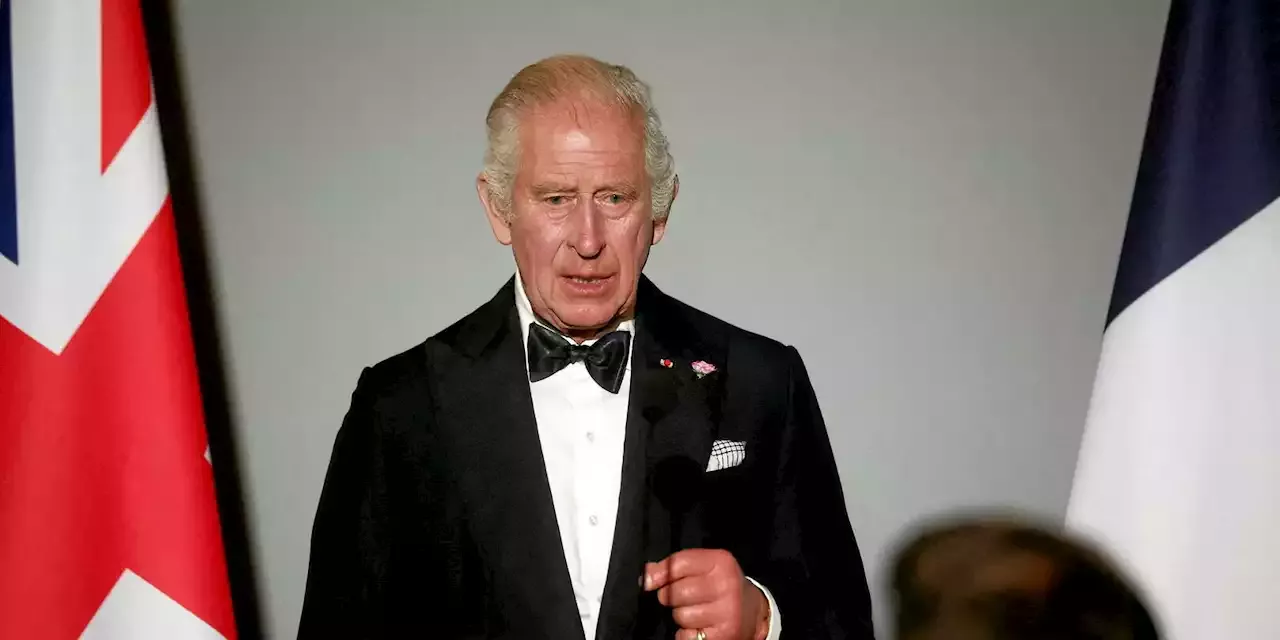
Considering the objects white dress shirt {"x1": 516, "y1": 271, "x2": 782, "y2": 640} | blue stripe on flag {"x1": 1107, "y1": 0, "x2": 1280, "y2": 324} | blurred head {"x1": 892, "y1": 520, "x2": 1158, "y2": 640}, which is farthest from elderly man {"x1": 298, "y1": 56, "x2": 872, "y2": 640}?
blue stripe on flag {"x1": 1107, "y1": 0, "x2": 1280, "y2": 324}

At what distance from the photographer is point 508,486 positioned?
140 cm

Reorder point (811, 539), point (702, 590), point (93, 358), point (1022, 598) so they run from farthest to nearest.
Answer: point (811, 539), point (93, 358), point (702, 590), point (1022, 598)

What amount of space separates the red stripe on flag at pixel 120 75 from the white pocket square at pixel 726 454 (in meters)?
0.99

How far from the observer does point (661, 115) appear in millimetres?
1618

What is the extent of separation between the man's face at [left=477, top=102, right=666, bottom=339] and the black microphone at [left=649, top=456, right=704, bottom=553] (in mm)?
236

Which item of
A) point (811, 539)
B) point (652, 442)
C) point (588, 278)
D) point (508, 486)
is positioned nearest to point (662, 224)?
point (588, 278)

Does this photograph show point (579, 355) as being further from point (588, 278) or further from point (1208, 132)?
point (1208, 132)

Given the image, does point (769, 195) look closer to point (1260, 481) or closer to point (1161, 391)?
point (1161, 391)

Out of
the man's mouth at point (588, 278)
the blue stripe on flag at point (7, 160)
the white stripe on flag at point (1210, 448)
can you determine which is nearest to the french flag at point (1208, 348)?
the white stripe on flag at point (1210, 448)

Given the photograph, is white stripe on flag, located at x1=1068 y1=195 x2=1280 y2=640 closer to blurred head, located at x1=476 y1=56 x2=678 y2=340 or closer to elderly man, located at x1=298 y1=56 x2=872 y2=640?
elderly man, located at x1=298 y1=56 x2=872 y2=640

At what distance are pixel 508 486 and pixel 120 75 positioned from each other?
2.73 ft

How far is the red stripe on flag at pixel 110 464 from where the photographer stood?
138 cm

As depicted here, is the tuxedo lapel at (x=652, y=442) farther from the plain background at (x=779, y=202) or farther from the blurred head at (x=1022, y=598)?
the blurred head at (x=1022, y=598)

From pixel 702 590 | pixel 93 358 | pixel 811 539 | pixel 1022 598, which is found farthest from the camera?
pixel 811 539
